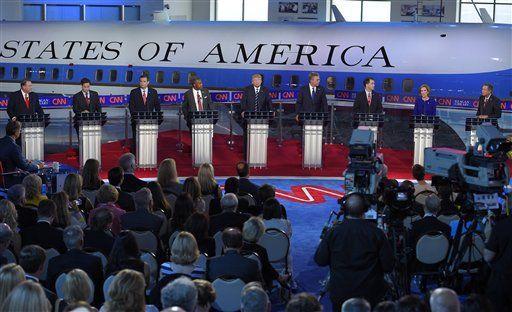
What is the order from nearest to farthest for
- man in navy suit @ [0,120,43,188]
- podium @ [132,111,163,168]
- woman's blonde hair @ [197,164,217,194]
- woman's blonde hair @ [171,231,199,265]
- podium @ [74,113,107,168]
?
woman's blonde hair @ [171,231,199,265]
woman's blonde hair @ [197,164,217,194]
man in navy suit @ [0,120,43,188]
podium @ [74,113,107,168]
podium @ [132,111,163,168]

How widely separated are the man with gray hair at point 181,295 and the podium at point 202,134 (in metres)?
13.7

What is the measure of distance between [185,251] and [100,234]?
173cm

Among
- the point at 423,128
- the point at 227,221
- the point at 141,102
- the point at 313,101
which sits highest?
the point at 313,101

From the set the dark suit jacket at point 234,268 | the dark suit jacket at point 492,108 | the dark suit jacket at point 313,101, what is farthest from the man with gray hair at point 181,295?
the dark suit jacket at point 492,108

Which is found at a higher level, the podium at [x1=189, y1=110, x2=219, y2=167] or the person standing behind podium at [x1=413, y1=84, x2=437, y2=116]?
the person standing behind podium at [x1=413, y1=84, x2=437, y2=116]

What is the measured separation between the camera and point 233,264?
9617 mm

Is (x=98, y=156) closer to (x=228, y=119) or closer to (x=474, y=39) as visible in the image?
(x=228, y=119)

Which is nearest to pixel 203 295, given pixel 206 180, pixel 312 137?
pixel 206 180

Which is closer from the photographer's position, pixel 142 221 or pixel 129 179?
pixel 142 221

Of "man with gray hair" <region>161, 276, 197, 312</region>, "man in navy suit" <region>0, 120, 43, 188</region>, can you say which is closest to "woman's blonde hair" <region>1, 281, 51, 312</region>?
"man with gray hair" <region>161, 276, 197, 312</region>

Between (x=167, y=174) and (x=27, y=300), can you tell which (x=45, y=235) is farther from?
(x=27, y=300)

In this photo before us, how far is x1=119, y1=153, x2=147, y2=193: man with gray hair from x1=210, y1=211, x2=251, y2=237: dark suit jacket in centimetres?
249

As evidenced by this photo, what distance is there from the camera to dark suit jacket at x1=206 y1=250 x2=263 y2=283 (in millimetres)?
9562

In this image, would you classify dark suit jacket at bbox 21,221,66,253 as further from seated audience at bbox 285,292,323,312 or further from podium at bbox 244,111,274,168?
podium at bbox 244,111,274,168
